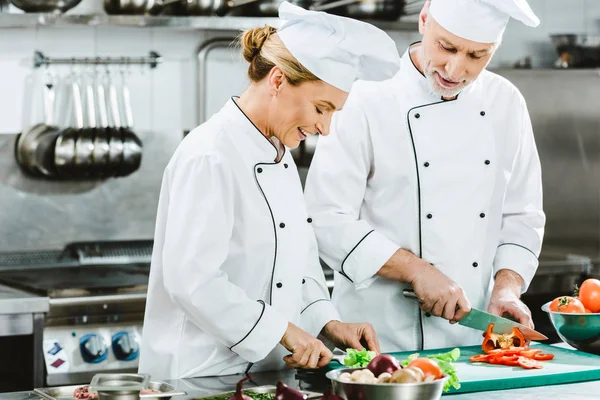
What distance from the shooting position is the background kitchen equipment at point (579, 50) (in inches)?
192

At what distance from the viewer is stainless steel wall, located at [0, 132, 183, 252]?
430 cm

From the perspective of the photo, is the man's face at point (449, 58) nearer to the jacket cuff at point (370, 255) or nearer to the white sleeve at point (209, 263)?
the jacket cuff at point (370, 255)

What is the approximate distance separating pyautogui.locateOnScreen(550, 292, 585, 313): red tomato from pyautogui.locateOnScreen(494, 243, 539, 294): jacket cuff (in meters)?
0.32

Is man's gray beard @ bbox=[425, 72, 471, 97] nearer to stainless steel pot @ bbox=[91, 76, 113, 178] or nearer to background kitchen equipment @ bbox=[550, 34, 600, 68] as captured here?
stainless steel pot @ bbox=[91, 76, 113, 178]

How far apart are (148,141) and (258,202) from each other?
2.36 meters

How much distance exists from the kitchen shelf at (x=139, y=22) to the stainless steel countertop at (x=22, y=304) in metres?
1.17

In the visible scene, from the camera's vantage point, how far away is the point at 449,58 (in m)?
2.59

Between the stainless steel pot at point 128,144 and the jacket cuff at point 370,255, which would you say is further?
the stainless steel pot at point 128,144

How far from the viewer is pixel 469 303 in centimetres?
256

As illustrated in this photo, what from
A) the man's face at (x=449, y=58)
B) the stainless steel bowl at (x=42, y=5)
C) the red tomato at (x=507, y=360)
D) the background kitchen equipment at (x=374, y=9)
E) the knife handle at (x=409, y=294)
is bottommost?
the red tomato at (x=507, y=360)

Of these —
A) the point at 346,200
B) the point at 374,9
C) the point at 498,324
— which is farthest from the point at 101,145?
the point at 498,324

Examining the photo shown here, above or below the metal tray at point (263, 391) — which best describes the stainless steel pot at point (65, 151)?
above

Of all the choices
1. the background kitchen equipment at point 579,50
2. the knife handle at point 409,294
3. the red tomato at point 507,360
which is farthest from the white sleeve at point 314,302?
the background kitchen equipment at point 579,50

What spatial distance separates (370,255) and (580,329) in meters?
0.58
